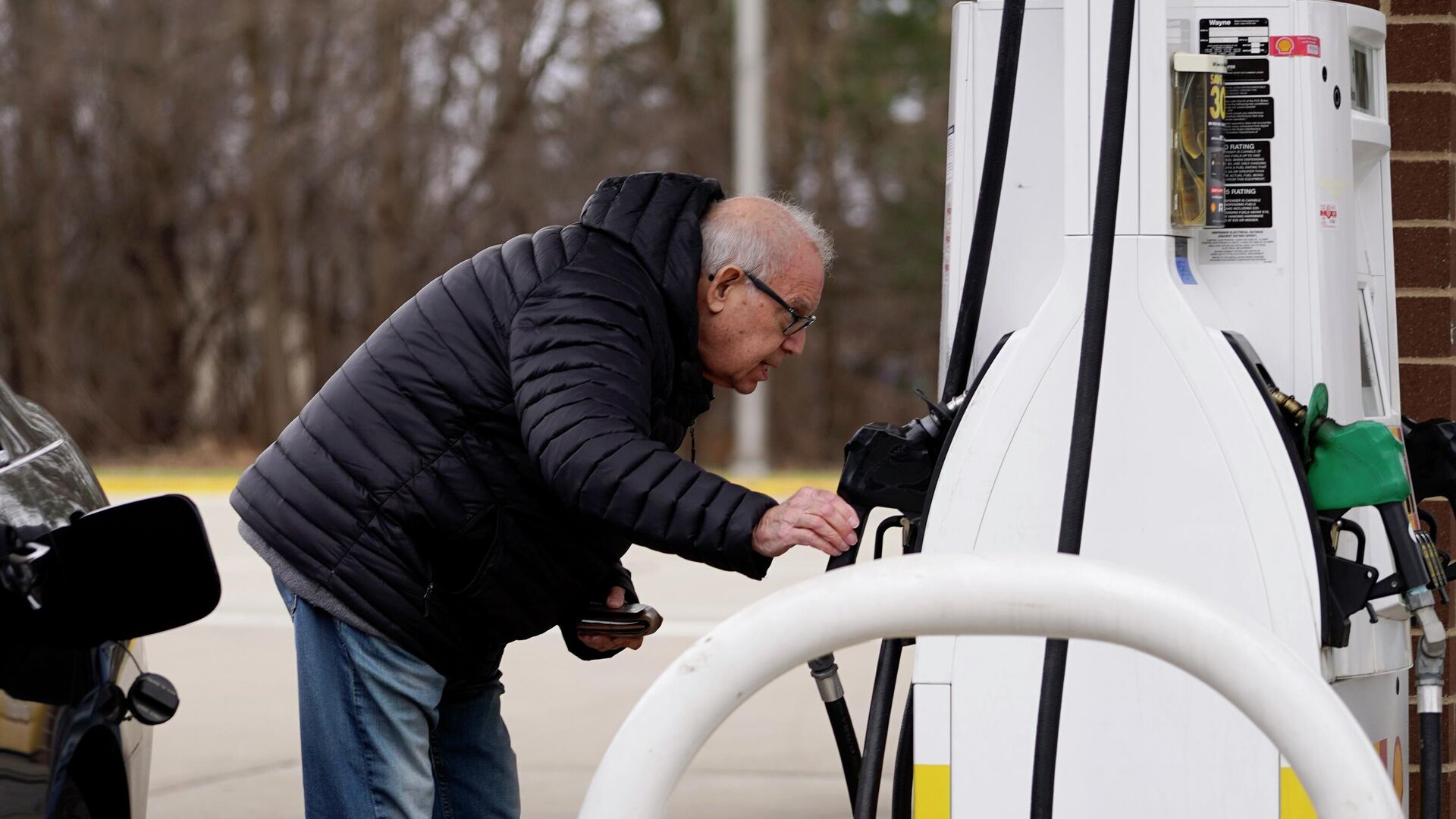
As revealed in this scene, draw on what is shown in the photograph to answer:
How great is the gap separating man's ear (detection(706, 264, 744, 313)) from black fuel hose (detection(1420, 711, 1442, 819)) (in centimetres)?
117

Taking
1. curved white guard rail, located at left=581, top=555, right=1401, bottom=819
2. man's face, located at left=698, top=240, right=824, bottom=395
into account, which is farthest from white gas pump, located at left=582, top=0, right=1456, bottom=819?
curved white guard rail, located at left=581, top=555, right=1401, bottom=819

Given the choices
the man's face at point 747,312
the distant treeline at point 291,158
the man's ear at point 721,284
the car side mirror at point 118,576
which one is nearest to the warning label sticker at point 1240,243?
the man's face at point 747,312

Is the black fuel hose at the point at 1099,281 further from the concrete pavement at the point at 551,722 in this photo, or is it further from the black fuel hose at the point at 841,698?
the concrete pavement at the point at 551,722

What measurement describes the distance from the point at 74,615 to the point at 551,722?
168 inches

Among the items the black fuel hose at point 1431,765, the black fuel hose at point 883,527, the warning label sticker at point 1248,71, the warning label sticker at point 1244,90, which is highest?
the warning label sticker at point 1248,71

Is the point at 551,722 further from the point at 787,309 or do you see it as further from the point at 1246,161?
the point at 1246,161

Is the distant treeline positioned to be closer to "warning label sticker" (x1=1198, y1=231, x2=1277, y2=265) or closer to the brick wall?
the brick wall

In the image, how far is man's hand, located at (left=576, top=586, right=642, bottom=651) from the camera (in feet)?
10.2

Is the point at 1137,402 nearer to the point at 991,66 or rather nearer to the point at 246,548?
the point at 991,66

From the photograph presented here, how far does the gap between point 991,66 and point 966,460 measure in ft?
2.16

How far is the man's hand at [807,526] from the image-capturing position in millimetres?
2393

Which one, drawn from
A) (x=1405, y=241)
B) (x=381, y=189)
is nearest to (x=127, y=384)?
(x=381, y=189)

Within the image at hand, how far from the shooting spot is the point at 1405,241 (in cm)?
367

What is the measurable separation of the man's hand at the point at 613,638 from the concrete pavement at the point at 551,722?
79.8 inches
